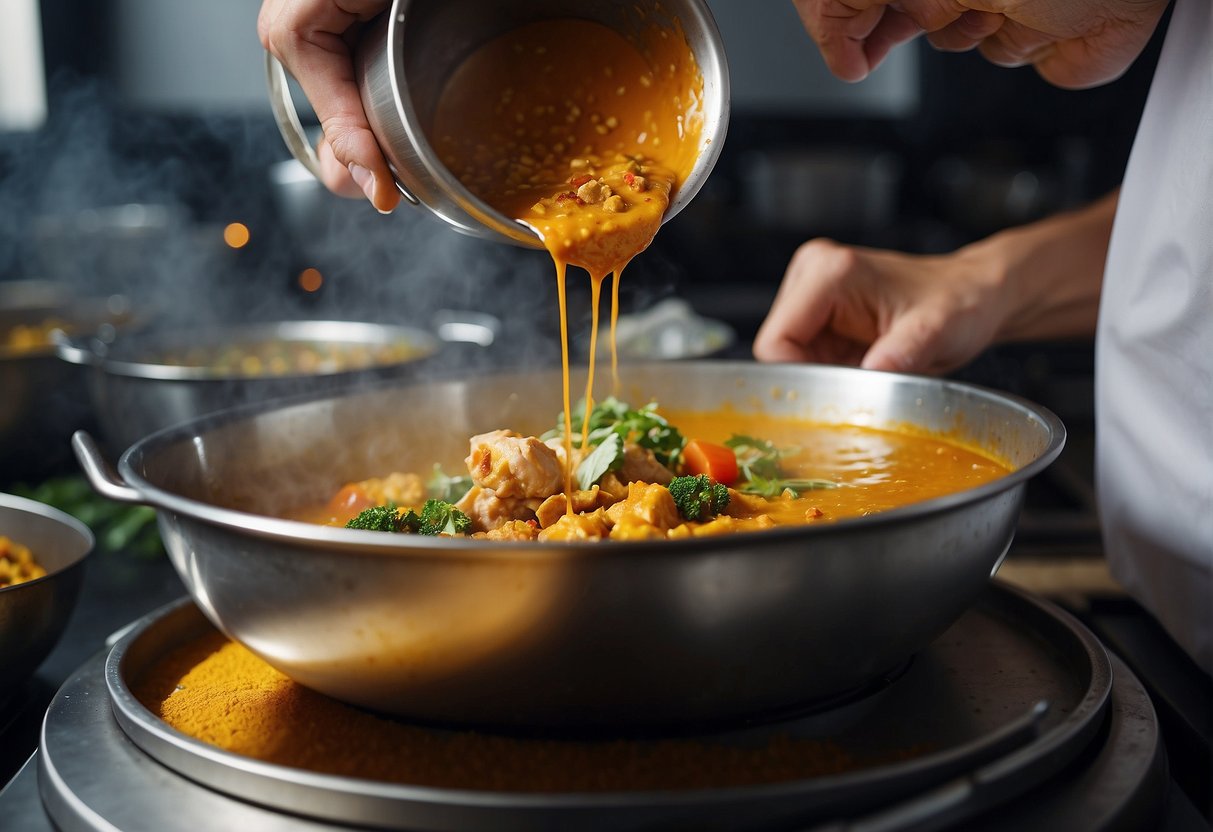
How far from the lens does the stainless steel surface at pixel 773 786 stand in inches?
34.6

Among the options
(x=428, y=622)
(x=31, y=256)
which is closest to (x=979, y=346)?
(x=428, y=622)

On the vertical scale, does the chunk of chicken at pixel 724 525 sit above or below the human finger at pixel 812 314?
below

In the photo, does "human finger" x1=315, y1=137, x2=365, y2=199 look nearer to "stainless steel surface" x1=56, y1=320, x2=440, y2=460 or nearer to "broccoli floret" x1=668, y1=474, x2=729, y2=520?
"stainless steel surface" x1=56, y1=320, x2=440, y2=460

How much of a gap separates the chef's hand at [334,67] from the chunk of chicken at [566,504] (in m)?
0.41

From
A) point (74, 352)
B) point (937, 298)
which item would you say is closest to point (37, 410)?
point (74, 352)

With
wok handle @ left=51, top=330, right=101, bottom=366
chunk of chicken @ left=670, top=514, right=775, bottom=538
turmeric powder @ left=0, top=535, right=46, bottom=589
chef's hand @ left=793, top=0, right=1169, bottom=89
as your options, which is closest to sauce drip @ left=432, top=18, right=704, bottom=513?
chunk of chicken @ left=670, top=514, right=775, bottom=538

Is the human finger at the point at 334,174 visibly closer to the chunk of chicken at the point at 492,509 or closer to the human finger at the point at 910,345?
the chunk of chicken at the point at 492,509

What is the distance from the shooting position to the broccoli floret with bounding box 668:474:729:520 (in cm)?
135

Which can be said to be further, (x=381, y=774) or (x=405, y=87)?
(x=405, y=87)

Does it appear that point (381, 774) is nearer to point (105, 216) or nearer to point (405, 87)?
point (405, 87)

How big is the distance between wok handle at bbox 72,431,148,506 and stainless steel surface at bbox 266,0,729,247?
46 cm

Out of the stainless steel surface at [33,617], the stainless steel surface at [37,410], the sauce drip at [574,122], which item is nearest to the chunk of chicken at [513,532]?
the sauce drip at [574,122]

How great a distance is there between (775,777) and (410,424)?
0.90 meters

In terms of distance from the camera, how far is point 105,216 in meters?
4.01
